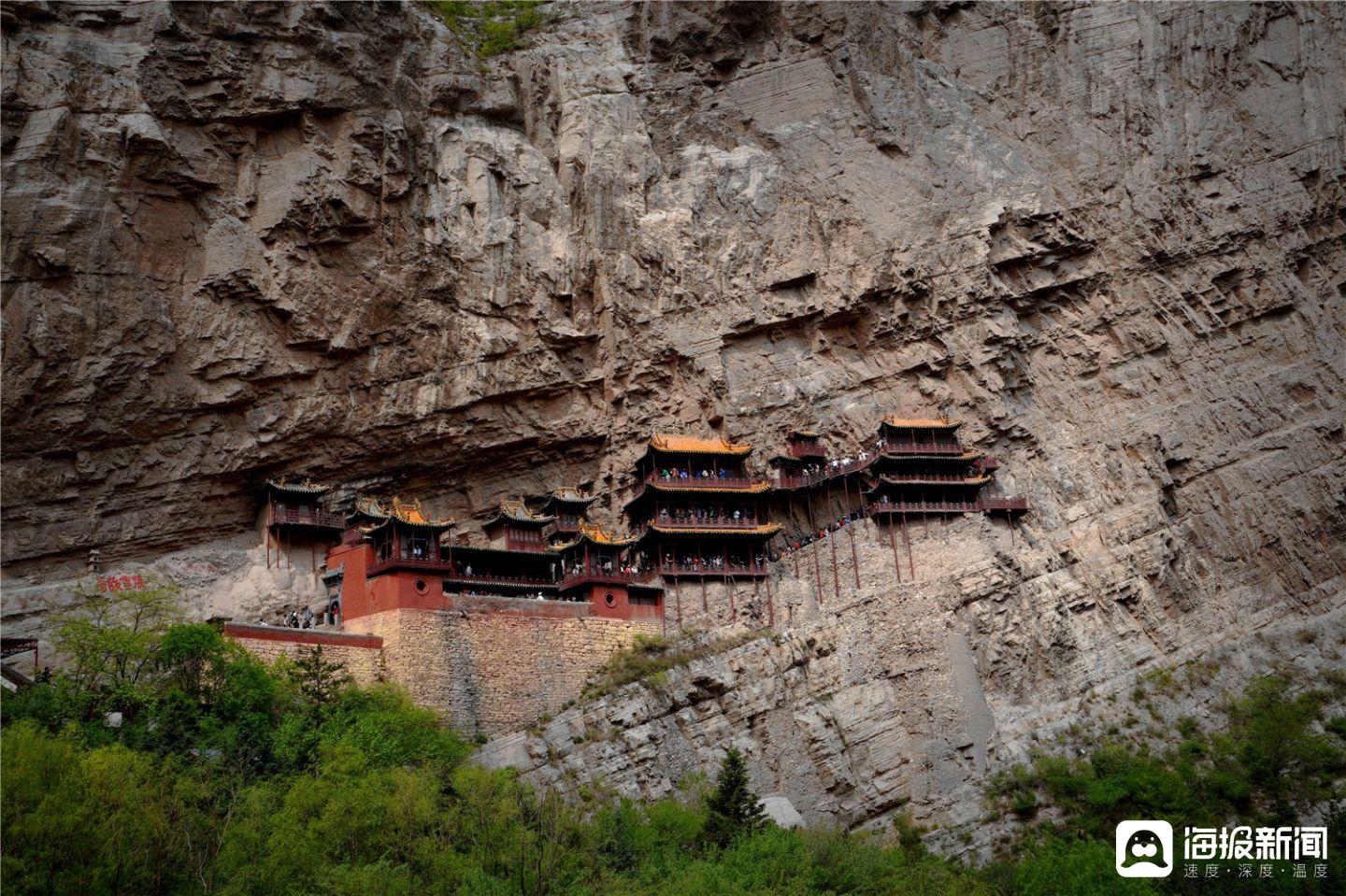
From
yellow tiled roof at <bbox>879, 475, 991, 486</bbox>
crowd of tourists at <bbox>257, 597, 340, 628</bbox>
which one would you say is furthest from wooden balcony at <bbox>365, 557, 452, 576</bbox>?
yellow tiled roof at <bbox>879, 475, 991, 486</bbox>

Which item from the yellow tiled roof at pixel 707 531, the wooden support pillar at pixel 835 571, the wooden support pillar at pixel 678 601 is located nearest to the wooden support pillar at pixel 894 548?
the wooden support pillar at pixel 835 571

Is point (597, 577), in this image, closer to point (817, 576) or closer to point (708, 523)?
point (708, 523)

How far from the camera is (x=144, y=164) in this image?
35.2 meters

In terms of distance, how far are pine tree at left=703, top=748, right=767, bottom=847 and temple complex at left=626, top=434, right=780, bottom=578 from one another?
7.36m

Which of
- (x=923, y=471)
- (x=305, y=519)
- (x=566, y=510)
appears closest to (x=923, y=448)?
(x=923, y=471)

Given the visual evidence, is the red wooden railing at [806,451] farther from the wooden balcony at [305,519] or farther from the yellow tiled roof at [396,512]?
the wooden balcony at [305,519]

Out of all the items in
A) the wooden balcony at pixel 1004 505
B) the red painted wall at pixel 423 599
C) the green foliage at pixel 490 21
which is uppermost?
the green foliage at pixel 490 21

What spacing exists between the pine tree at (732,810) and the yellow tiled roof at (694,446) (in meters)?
10.4

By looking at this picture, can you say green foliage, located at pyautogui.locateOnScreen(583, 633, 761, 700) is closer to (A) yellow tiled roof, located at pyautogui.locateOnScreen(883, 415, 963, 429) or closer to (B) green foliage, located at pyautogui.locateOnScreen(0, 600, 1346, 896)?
(B) green foliage, located at pyautogui.locateOnScreen(0, 600, 1346, 896)

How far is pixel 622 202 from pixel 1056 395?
47.5 ft

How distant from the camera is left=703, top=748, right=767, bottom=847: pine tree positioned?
26.5m

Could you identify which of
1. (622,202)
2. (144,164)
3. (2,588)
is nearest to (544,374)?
(622,202)

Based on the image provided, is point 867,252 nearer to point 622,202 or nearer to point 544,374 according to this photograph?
point 622,202

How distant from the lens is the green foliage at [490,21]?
44.3 meters
